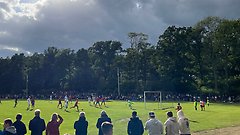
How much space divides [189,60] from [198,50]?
467 cm

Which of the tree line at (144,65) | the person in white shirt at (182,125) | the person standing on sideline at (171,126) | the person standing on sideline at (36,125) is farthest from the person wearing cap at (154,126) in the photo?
the tree line at (144,65)

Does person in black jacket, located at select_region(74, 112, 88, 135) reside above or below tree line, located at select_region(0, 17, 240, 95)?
below

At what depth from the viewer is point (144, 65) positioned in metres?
105

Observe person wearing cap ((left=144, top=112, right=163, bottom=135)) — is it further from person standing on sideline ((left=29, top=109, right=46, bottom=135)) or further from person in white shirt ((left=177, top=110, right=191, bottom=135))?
person standing on sideline ((left=29, top=109, right=46, bottom=135))

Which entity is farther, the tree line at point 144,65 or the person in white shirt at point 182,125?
the tree line at point 144,65

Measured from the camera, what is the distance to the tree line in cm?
8456

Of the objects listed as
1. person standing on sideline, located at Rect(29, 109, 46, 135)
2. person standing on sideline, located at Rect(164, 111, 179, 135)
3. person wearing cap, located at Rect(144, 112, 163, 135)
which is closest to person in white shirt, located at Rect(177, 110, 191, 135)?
person standing on sideline, located at Rect(164, 111, 179, 135)

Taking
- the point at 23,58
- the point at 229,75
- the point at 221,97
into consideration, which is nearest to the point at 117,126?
the point at 221,97

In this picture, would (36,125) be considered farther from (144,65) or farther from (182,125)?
(144,65)

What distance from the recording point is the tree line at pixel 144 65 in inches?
3329

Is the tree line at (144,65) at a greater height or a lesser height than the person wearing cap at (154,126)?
greater

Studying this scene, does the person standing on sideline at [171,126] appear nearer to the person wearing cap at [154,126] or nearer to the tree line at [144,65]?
the person wearing cap at [154,126]

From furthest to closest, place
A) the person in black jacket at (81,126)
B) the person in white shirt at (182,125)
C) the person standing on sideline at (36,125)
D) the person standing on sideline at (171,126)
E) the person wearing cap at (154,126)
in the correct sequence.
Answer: the person in black jacket at (81,126)
the person in white shirt at (182,125)
the person standing on sideline at (36,125)
the person standing on sideline at (171,126)
the person wearing cap at (154,126)

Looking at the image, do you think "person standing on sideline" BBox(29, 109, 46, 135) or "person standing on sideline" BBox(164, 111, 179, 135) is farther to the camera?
"person standing on sideline" BBox(29, 109, 46, 135)
